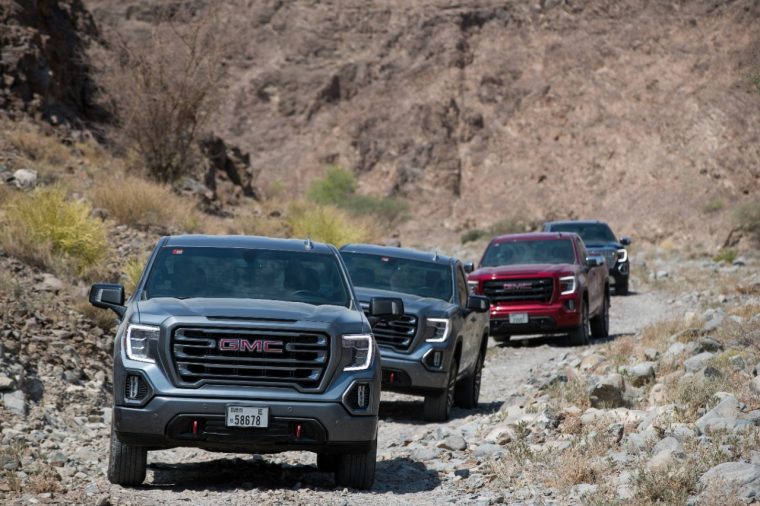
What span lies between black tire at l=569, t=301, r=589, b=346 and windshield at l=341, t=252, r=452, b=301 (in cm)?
628

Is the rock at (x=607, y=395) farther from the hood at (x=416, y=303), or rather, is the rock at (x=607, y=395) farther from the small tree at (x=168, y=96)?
the small tree at (x=168, y=96)

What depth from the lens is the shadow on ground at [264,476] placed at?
885 cm

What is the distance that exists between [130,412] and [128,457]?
512mm

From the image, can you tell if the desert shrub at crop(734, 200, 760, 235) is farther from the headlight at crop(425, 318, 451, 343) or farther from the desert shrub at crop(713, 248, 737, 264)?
the headlight at crop(425, 318, 451, 343)

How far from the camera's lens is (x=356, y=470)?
28.4 ft

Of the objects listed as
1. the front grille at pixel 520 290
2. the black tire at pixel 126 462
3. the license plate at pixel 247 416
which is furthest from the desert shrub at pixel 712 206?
the license plate at pixel 247 416

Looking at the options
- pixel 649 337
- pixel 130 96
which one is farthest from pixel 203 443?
pixel 130 96

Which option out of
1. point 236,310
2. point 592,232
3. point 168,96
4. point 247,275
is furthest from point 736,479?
point 168,96

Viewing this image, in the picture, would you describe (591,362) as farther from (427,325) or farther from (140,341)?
(140,341)

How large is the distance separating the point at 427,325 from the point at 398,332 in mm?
311

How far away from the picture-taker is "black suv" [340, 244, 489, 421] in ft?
40.6

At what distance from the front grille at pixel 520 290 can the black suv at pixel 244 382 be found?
431 inches

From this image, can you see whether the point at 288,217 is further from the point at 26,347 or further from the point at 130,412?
the point at 130,412

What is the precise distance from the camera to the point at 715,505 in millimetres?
7250
